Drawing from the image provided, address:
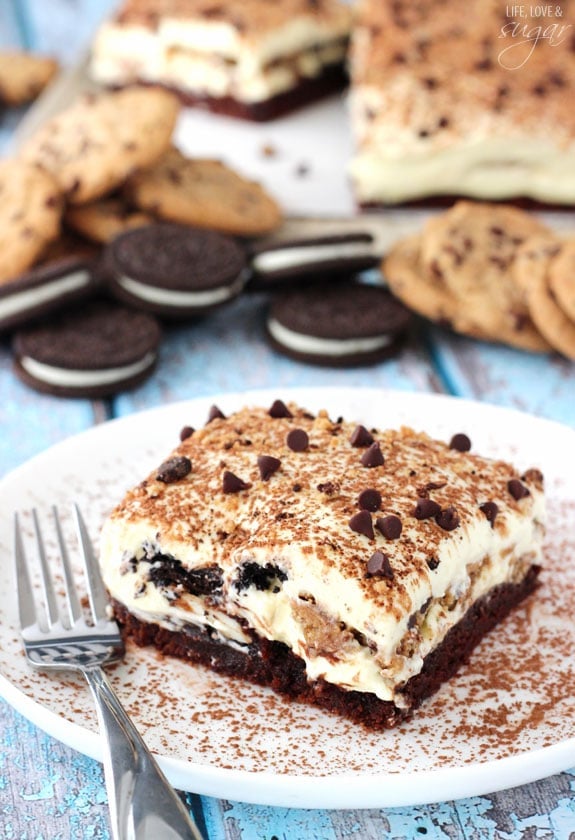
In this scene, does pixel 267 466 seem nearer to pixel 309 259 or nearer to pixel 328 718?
pixel 328 718

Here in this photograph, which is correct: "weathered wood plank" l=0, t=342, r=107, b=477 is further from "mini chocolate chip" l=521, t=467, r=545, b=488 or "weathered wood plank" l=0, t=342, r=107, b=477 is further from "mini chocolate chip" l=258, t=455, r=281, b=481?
"mini chocolate chip" l=521, t=467, r=545, b=488

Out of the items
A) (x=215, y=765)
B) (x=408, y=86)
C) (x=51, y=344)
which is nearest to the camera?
(x=215, y=765)

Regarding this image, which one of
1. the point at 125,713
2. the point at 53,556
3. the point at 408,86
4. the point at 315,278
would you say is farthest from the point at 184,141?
the point at 125,713

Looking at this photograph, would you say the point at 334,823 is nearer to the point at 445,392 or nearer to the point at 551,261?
the point at 445,392

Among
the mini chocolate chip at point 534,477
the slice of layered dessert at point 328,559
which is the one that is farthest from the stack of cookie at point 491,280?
the slice of layered dessert at point 328,559

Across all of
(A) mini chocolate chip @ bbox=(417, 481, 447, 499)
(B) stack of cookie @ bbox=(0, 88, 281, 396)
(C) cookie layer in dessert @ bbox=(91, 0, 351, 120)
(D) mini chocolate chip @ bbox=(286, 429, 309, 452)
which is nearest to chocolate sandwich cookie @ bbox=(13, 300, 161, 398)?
(B) stack of cookie @ bbox=(0, 88, 281, 396)

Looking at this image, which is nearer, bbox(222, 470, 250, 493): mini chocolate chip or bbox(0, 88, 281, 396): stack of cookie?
bbox(222, 470, 250, 493): mini chocolate chip
